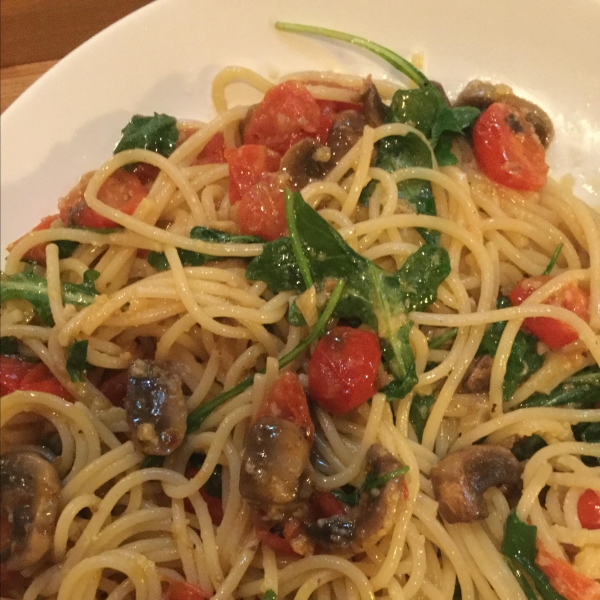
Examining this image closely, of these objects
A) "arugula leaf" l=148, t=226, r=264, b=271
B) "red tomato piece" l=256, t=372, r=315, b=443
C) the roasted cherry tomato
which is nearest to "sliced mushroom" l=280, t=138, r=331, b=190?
"arugula leaf" l=148, t=226, r=264, b=271

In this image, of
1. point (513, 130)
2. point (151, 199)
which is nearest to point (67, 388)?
point (151, 199)

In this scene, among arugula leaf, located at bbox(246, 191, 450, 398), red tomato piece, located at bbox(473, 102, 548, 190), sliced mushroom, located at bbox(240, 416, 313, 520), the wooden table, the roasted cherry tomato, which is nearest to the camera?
sliced mushroom, located at bbox(240, 416, 313, 520)

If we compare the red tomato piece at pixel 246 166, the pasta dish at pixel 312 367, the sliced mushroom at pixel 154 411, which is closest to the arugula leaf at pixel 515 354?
the pasta dish at pixel 312 367

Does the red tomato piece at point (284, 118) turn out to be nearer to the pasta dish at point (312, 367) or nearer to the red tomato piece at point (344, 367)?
the pasta dish at point (312, 367)

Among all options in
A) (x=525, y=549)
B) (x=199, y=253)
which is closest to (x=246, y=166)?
(x=199, y=253)

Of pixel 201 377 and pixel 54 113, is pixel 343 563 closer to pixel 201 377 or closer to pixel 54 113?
pixel 201 377

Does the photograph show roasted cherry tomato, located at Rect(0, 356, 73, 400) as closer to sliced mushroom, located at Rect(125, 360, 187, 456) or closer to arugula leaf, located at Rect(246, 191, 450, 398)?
sliced mushroom, located at Rect(125, 360, 187, 456)
